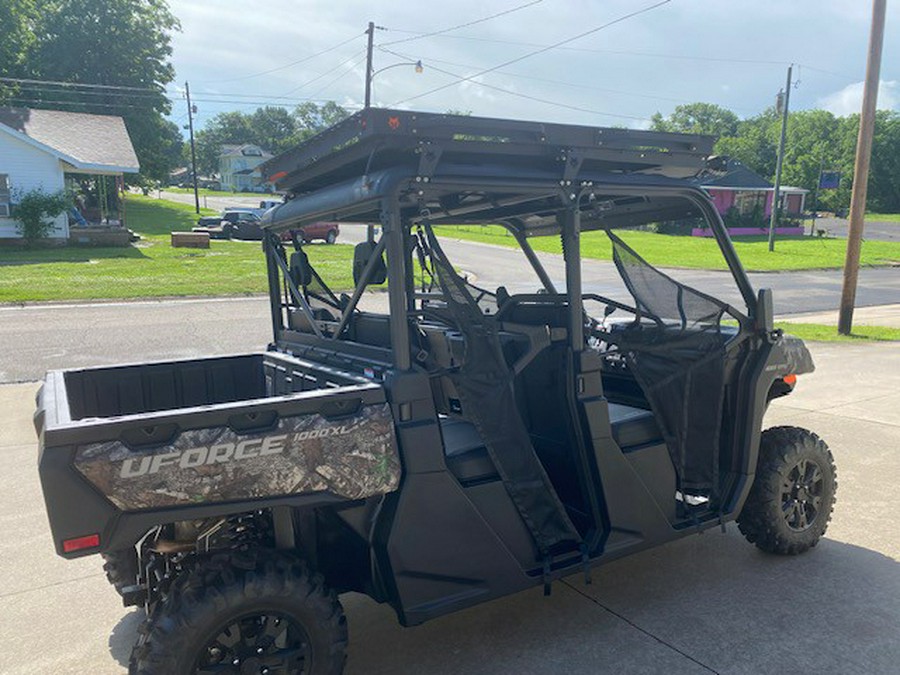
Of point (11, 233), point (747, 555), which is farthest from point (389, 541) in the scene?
point (11, 233)

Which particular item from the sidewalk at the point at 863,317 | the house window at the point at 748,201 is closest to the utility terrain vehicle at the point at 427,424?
the sidewalk at the point at 863,317

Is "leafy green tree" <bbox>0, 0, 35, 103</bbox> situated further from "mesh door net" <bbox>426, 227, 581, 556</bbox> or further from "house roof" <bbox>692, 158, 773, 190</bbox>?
"mesh door net" <bbox>426, 227, 581, 556</bbox>

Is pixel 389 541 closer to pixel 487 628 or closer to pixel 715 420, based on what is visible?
pixel 487 628

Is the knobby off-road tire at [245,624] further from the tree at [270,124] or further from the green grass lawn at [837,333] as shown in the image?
the tree at [270,124]

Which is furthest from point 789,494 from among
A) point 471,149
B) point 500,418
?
point 471,149

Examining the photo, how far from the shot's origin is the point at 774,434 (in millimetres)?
3961

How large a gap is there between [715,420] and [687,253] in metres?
26.8

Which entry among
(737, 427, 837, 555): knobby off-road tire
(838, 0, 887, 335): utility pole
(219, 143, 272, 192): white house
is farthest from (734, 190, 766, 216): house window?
(219, 143, 272, 192): white house

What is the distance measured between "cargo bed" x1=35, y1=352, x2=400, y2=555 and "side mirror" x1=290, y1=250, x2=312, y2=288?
3.28ft

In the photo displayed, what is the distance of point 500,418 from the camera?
117 inches

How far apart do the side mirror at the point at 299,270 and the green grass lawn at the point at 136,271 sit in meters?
6.04

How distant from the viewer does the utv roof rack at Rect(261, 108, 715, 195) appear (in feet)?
8.78

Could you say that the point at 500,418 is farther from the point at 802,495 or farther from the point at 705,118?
the point at 705,118

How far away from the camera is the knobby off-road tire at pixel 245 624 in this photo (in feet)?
7.84
